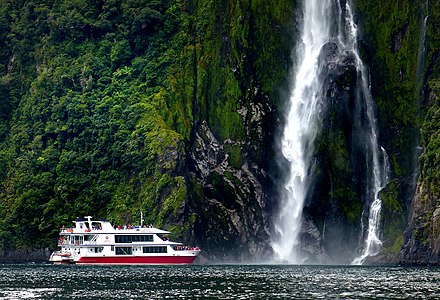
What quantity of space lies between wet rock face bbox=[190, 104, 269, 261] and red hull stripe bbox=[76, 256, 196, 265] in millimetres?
7052

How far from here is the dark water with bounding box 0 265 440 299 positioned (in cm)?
7706

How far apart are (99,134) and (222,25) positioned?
22770 mm

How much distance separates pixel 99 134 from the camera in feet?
482

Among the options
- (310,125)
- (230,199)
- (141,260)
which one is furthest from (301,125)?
(141,260)

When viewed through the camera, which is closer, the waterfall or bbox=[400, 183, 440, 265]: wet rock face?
bbox=[400, 183, 440, 265]: wet rock face

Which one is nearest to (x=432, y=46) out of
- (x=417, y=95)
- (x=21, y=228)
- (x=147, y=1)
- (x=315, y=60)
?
(x=417, y=95)

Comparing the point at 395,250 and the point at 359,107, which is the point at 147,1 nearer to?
the point at 359,107

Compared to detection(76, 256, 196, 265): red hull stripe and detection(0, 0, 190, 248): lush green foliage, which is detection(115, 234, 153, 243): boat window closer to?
detection(76, 256, 196, 265): red hull stripe

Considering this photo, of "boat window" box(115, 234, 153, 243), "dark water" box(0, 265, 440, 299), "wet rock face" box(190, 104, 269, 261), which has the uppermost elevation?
"wet rock face" box(190, 104, 269, 261)

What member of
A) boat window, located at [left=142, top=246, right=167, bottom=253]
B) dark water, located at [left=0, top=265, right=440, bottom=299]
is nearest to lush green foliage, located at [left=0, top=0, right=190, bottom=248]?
boat window, located at [left=142, top=246, right=167, bottom=253]

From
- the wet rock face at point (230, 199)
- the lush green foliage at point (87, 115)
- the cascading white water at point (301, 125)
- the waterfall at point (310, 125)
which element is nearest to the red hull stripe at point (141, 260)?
the lush green foliage at point (87, 115)

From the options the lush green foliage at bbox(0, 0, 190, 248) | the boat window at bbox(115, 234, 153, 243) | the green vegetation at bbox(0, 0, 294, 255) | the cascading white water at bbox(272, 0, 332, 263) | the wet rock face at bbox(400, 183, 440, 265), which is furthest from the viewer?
the green vegetation at bbox(0, 0, 294, 255)

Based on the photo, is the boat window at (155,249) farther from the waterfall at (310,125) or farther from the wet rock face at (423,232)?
the wet rock face at (423,232)

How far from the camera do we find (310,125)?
460ft
